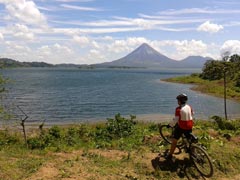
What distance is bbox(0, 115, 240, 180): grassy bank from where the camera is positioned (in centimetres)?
955

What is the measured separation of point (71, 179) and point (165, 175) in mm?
2849

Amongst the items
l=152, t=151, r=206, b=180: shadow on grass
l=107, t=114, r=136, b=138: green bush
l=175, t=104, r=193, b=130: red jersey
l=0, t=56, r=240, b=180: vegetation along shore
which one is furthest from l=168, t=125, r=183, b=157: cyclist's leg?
l=107, t=114, r=136, b=138: green bush

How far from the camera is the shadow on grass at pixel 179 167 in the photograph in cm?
1009

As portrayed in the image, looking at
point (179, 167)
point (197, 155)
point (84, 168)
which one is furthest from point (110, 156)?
point (197, 155)

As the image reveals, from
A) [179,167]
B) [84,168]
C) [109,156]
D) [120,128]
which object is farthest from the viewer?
[120,128]

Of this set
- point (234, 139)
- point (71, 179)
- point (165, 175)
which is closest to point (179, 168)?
point (165, 175)

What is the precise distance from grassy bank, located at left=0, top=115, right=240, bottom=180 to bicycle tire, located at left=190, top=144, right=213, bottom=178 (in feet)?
0.73

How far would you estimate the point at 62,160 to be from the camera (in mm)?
10703

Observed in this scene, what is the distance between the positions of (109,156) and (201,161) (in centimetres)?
309

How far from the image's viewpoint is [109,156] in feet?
36.8

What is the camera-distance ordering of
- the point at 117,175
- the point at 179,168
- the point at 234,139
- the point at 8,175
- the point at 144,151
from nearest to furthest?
the point at 8,175 < the point at 117,175 < the point at 179,168 < the point at 144,151 < the point at 234,139

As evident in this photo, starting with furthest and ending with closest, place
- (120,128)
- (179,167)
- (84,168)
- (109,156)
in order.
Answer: (120,128) < (109,156) < (179,167) < (84,168)

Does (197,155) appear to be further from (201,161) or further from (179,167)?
(179,167)

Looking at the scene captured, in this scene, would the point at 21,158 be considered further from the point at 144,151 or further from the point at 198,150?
the point at 198,150
